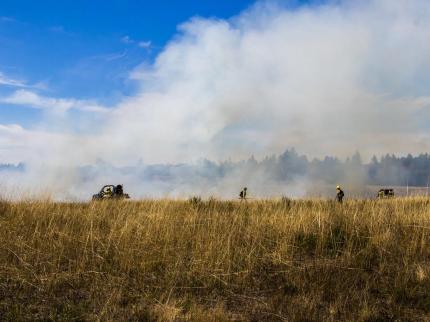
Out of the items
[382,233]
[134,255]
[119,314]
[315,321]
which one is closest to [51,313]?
[119,314]

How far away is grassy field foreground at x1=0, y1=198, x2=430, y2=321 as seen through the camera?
503cm

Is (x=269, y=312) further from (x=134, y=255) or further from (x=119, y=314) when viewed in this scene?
(x=134, y=255)

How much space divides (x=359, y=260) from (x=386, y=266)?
1.49 feet

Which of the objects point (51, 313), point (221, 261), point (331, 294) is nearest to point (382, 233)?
point (331, 294)

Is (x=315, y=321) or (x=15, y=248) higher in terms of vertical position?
(x=15, y=248)

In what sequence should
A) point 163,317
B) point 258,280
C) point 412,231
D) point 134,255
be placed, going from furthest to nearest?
point 412,231 < point 134,255 < point 258,280 < point 163,317

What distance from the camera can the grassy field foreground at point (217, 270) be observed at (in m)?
5.03

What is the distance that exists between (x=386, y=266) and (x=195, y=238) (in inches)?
125

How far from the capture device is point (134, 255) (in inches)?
269

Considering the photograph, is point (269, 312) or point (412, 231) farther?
point (412, 231)

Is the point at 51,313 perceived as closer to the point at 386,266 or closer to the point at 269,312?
the point at 269,312

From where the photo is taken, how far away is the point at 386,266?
6488 mm

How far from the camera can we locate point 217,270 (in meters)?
6.21

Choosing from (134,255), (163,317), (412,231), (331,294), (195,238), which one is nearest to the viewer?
(163,317)
